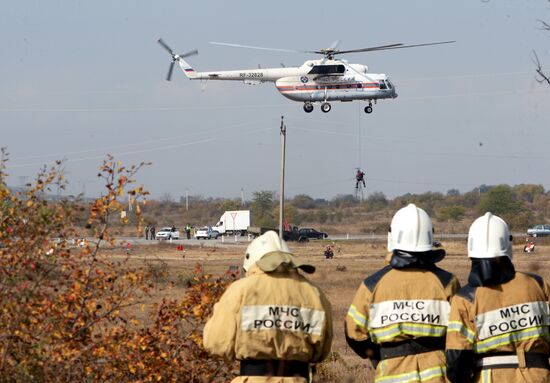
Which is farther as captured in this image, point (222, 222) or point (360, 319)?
point (222, 222)

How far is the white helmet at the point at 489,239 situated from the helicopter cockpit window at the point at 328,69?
153 ft

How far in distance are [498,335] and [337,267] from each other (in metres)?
35.8

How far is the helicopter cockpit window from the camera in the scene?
5222 cm

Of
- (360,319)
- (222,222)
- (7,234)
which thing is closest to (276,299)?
(360,319)

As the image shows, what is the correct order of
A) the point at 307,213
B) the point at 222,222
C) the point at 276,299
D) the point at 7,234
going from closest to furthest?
the point at 276,299 < the point at 7,234 < the point at 222,222 < the point at 307,213

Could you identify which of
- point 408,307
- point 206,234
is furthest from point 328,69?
point 408,307

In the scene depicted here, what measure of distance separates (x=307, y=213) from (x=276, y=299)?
118 metres

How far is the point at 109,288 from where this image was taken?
355 inches

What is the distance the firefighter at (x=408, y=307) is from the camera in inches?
235

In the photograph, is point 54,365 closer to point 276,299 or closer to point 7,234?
point 7,234

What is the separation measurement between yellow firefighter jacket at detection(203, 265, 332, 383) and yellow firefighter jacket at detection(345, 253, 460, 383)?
1.42ft

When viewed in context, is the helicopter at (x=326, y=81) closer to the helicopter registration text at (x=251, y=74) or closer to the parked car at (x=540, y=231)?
the helicopter registration text at (x=251, y=74)

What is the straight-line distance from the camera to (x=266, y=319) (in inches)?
221

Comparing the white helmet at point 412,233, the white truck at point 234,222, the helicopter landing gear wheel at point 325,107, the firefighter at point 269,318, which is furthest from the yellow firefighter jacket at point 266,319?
the white truck at point 234,222
